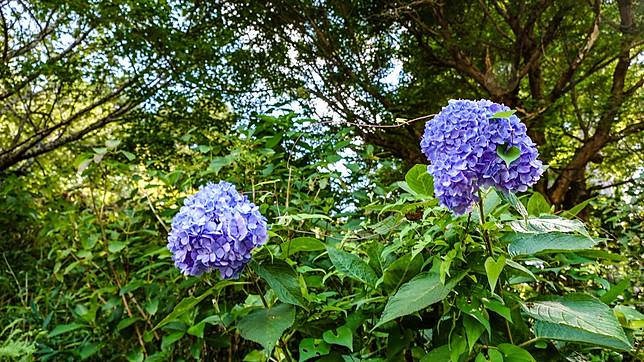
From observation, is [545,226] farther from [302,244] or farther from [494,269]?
[302,244]

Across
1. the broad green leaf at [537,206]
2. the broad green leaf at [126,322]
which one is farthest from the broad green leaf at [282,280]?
the broad green leaf at [126,322]

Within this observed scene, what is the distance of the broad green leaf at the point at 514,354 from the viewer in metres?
0.86

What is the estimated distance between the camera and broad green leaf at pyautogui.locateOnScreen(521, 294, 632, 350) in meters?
0.82

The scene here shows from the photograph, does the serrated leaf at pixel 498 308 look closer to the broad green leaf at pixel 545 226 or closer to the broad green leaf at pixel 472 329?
the broad green leaf at pixel 472 329

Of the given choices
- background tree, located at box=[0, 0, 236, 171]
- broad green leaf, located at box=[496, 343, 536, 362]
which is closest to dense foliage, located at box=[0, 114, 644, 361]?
broad green leaf, located at box=[496, 343, 536, 362]

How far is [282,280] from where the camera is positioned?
39.3 inches

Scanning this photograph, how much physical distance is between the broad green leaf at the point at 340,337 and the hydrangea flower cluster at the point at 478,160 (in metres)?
0.35

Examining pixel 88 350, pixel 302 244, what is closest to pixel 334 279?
pixel 302 244

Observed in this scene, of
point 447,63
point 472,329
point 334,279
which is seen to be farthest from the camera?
point 447,63

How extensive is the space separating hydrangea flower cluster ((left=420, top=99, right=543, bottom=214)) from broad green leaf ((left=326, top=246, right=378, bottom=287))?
0.26 meters

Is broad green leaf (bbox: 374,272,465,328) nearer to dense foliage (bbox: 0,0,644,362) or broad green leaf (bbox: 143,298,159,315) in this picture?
dense foliage (bbox: 0,0,644,362)

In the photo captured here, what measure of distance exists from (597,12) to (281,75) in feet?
8.01

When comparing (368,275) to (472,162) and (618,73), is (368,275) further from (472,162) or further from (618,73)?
(618,73)

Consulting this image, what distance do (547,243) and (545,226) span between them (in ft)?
0.19
